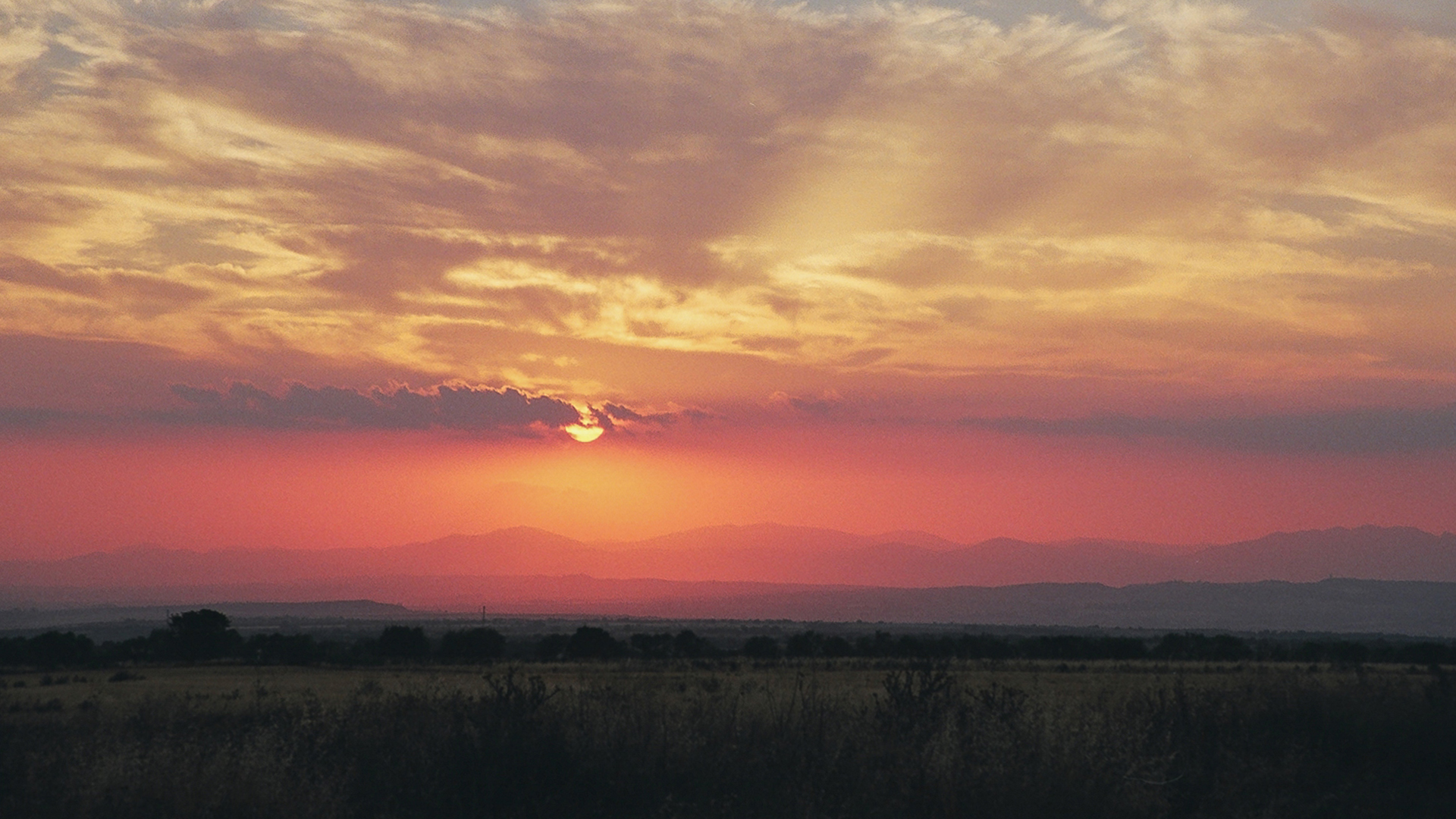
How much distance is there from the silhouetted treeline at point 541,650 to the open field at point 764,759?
7167 centimetres

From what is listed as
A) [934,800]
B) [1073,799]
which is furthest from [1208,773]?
[934,800]

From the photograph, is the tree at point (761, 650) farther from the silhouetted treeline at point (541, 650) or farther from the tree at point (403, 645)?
the tree at point (403, 645)

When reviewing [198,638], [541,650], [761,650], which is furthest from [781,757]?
[198,638]

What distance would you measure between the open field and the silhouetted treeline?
71.7m

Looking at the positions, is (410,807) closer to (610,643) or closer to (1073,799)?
(1073,799)

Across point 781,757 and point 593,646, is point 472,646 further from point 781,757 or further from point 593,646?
point 781,757

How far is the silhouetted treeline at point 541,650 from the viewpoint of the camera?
94188 mm

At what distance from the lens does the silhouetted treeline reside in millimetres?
94188

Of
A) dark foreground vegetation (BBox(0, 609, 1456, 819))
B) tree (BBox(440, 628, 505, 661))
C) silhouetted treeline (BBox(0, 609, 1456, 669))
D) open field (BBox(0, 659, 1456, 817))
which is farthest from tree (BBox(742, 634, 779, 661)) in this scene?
open field (BBox(0, 659, 1456, 817))

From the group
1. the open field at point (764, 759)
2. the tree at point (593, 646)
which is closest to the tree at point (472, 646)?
the tree at point (593, 646)

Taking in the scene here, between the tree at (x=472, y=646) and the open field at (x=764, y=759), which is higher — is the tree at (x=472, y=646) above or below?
below

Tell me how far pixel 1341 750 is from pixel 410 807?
13.9 m

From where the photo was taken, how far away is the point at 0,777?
14844 millimetres

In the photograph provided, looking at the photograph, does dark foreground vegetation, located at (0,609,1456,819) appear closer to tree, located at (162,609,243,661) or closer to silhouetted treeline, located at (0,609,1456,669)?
silhouetted treeline, located at (0,609,1456,669)
